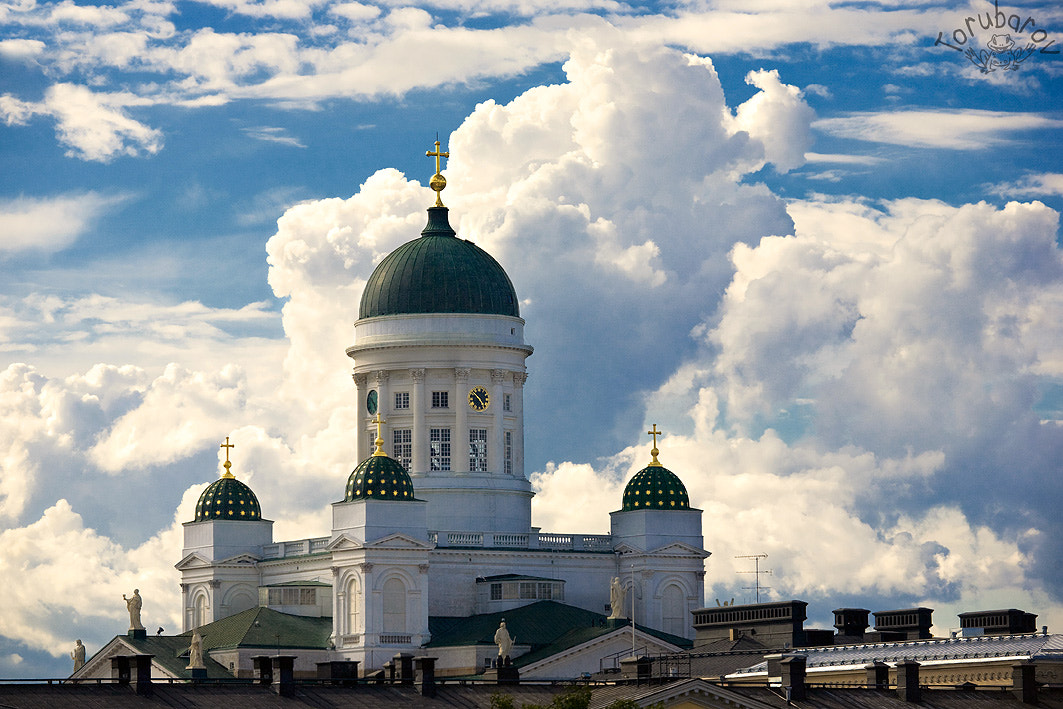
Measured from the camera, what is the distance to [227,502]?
15412 cm

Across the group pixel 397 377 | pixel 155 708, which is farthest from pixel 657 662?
pixel 155 708

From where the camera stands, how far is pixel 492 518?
15300cm

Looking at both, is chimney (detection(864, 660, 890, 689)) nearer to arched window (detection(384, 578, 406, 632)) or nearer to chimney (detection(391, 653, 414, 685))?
chimney (detection(391, 653, 414, 685))

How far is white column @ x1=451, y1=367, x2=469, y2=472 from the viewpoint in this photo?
152m

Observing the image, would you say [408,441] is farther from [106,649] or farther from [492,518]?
[106,649]

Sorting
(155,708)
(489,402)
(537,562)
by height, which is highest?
(489,402)

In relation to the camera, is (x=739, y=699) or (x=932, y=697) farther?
(x=932, y=697)

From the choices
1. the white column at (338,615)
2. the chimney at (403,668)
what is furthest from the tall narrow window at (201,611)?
the chimney at (403,668)

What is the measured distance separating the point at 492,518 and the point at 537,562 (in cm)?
484

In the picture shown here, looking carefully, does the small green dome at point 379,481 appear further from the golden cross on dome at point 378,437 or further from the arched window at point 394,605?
the arched window at point 394,605

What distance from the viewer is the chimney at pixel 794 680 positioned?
339ft

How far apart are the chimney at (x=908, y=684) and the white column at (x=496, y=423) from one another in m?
50.7

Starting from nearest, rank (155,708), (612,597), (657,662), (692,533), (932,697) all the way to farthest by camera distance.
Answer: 1. (155,708)
2. (932,697)
3. (657,662)
4. (612,597)
5. (692,533)

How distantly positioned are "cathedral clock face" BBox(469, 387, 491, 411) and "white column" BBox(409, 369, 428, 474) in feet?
9.60
